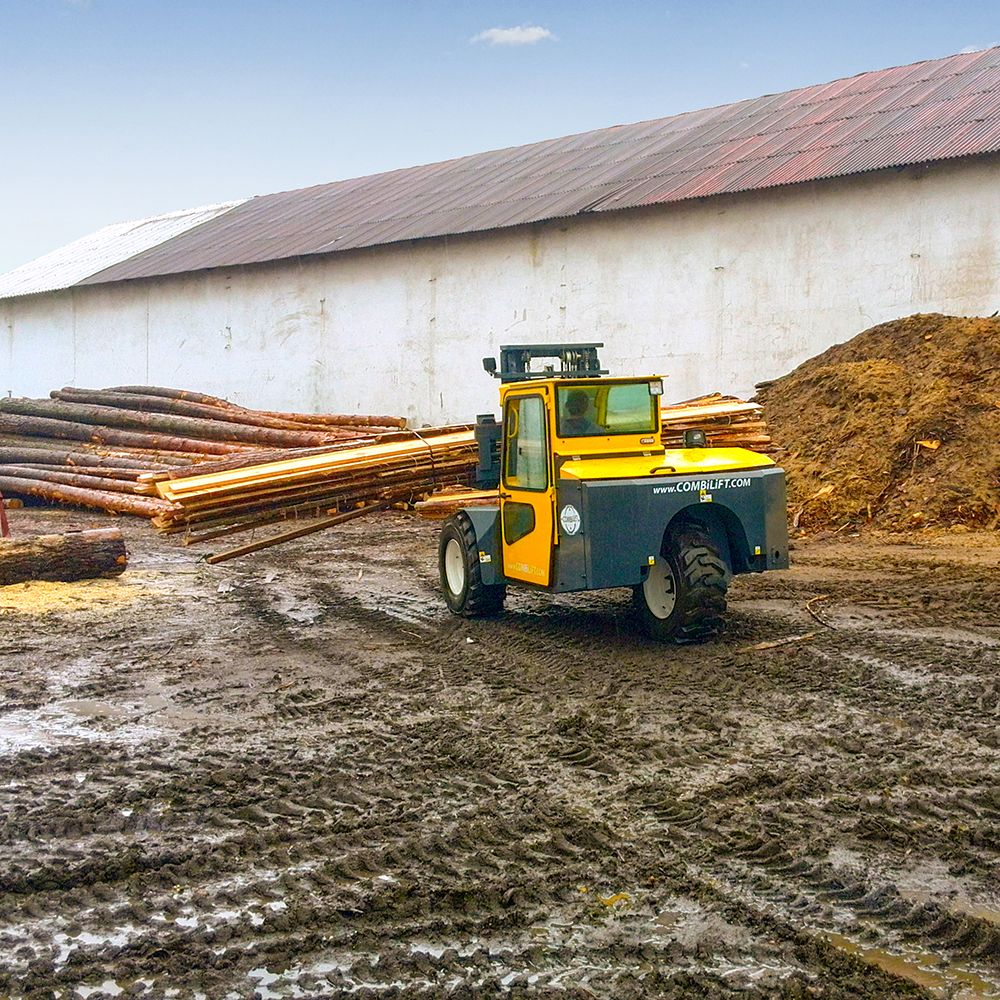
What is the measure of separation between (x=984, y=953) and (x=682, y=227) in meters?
18.9

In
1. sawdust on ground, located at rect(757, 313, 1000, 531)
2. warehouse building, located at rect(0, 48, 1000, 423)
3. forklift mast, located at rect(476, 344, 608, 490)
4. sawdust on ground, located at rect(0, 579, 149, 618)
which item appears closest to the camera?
forklift mast, located at rect(476, 344, 608, 490)

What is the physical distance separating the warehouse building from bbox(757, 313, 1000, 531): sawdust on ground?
113cm

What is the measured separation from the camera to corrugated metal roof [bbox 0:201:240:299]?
37156 mm

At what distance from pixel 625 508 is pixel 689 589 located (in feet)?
2.51

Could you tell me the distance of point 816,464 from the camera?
58.2 feet

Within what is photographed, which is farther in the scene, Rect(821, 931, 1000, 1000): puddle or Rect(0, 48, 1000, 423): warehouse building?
Rect(0, 48, 1000, 423): warehouse building

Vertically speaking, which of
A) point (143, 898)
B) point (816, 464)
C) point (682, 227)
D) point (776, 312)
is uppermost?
point (682, 227)

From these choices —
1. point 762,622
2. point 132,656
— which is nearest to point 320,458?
point 132,656

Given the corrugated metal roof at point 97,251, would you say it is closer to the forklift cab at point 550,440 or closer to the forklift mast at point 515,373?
the forklift mast at point 515,373

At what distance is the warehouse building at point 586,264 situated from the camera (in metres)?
20.1

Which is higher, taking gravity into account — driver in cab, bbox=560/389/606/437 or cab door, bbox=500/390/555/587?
driver in cab, bbox=560/389/606/437

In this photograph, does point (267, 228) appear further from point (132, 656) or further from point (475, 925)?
point (475, 925)

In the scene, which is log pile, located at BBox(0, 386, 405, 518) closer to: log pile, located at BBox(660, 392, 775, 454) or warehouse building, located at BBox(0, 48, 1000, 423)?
warehouse building, located at BBox(0, 48, 1000, 423)

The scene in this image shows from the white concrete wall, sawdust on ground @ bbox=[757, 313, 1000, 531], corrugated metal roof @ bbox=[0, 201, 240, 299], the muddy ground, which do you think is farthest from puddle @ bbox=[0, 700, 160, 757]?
corrugated metal roof @ bbox=[0, 201, 240, 299]
